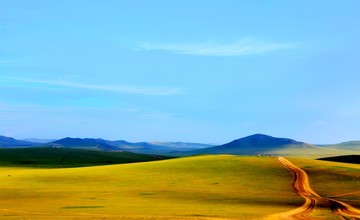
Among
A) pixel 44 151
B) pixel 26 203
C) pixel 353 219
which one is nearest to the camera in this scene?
pixel 353 219

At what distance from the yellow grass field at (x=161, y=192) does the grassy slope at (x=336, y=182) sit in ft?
2.27

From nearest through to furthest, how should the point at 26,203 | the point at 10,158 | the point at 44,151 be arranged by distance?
the point at 26,203
the point at 10,158
the point at 44,151

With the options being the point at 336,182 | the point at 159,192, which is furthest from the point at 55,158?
the point at 336,182

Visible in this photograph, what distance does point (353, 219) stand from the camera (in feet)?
113

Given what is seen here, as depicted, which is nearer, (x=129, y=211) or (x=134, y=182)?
(x=129, y=211)

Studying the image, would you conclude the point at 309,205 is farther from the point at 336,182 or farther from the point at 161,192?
the point at 336,182

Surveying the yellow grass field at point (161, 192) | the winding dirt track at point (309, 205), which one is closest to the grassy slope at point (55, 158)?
the yellow grass field at point (161, 192)

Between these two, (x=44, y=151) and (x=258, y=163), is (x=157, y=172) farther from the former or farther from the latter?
(x=44, y=151)

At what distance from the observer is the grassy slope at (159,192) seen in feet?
121

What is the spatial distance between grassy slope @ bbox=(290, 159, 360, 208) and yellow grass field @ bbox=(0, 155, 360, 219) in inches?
27.3

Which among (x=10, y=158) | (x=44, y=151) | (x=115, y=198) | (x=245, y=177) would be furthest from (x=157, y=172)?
(x=44, y=151)

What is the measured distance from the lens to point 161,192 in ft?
175

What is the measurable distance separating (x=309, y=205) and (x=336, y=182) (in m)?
19.2

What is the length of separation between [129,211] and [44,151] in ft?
393
